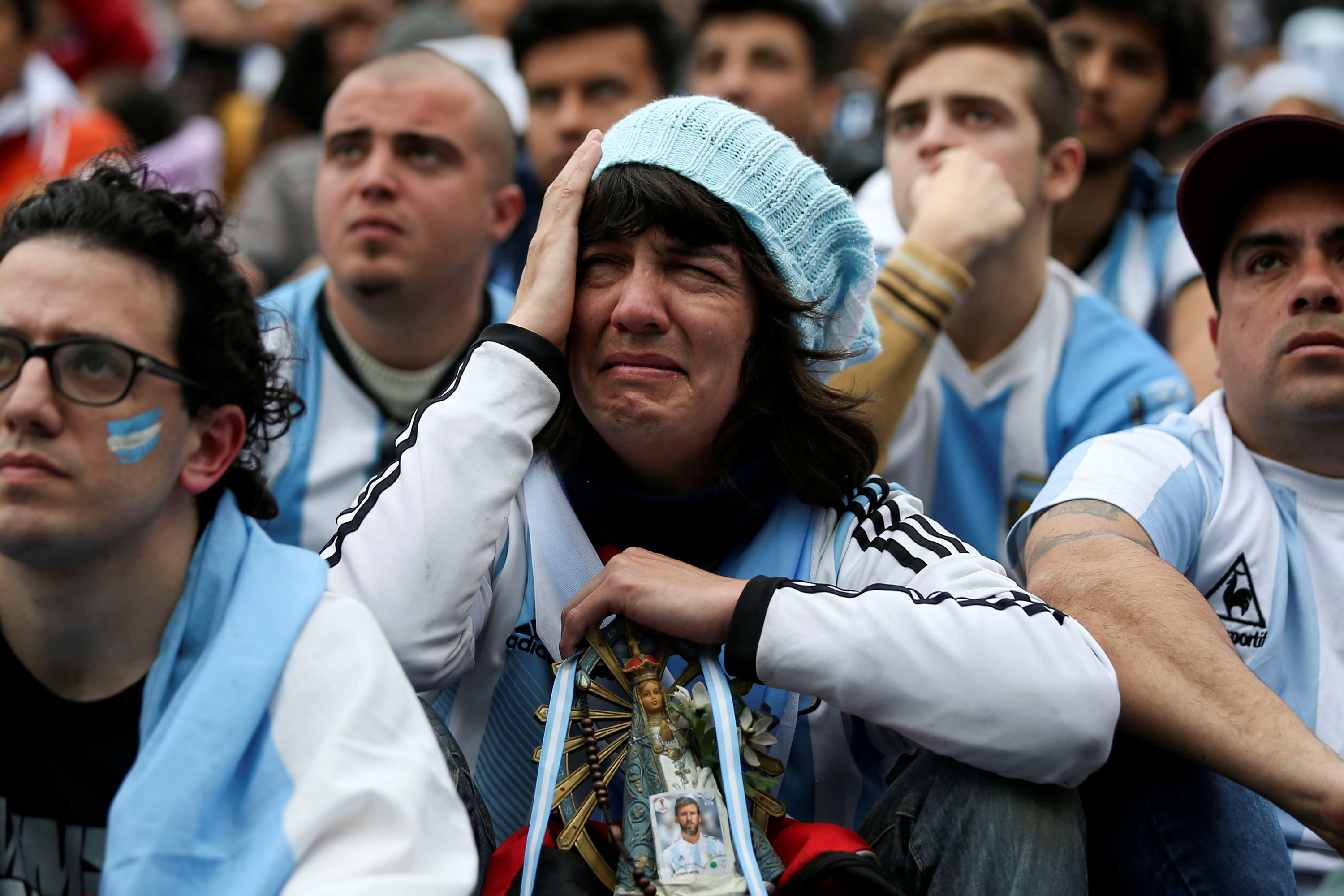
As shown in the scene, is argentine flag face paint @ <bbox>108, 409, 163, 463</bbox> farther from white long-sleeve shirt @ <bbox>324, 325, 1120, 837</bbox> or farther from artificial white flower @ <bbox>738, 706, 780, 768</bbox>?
artificial white flower @ <bbox>738, 706, 780, 768</bbox>

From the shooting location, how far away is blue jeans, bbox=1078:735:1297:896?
2.33m

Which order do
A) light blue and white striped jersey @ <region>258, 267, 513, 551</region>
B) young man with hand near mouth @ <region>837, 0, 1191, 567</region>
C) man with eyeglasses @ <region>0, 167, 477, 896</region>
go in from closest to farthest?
1. man with eyeglasses @ <region>0, 167, 477, 896</region>
2. young man with hand near mouth @ <region>837, 0, 1191, 567</region>
3. light blue and white striped jersey @ <region>258, 267, 513, 551</region>

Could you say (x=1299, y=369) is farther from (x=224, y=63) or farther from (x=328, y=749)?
(x=224, y=63)

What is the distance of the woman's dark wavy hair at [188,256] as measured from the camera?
6.89 feet

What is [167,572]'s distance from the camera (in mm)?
2090

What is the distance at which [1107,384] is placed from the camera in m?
4.07

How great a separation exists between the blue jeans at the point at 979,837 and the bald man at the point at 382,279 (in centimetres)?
218

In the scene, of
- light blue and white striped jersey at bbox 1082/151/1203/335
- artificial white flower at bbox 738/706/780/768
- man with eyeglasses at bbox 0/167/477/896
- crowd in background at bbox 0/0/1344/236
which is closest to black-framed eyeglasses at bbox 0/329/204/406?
man with eyeglasses at bbox 0/167/477/896

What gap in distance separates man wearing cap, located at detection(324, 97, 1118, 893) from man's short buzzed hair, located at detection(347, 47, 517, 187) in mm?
1920

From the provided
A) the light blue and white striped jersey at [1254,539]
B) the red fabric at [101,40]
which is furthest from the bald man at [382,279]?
the red fabric at [101,40]

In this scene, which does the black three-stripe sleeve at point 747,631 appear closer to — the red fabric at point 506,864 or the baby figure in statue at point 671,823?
the baby figure in statue at point 671,823

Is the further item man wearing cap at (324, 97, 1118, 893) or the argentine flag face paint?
man wearing cap at (324, 97, 1118, 893)

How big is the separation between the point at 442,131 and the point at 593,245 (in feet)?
6.40

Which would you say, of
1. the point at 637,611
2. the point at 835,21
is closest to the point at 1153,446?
the point at 637,611
